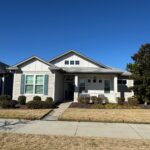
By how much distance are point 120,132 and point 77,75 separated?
14.7 m

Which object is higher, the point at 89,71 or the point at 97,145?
the point at 89,71

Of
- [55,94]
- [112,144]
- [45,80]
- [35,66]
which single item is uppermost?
[35,66]

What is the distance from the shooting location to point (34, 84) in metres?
20.9

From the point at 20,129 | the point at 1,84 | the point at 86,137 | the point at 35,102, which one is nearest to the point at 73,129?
the point at 86,137

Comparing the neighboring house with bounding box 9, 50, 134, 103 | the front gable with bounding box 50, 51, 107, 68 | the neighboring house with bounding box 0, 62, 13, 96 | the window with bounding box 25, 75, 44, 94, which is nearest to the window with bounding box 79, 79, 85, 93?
the neighboring house with bounding box 9, 50, 134, 103

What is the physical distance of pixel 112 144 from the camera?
714cm

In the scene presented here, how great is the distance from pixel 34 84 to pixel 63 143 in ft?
46.7

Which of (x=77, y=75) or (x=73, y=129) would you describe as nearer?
(x=73, y=129)

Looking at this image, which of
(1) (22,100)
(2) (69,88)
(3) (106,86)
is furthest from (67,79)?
(1) (22,100)

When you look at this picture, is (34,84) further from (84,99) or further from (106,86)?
(106,86)

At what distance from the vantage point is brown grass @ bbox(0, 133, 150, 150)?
22.0 ft

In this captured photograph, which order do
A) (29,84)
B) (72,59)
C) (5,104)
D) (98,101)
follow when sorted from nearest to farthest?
1. (5,104)
2. (29,84)
3. (98,101)
4. (72,59)

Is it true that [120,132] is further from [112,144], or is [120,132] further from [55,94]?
[55,94]

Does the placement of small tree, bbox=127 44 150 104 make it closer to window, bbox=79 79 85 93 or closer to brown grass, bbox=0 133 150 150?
window, bbox=79 79 85 93
